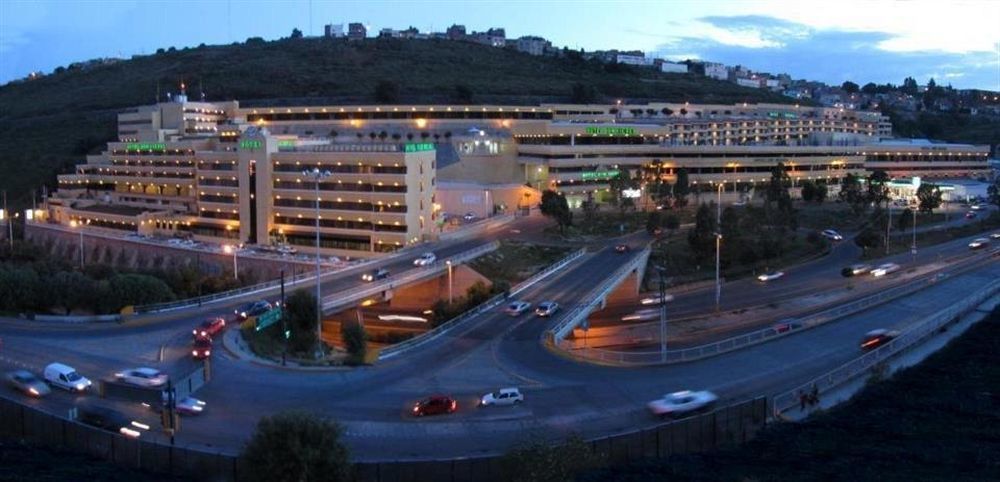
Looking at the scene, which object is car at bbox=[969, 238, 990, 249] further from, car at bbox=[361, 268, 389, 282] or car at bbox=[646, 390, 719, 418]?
car at bbox=[646, 390, 719, 418]

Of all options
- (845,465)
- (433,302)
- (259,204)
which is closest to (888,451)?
(845,465)

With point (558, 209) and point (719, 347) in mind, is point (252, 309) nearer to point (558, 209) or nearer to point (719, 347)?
point (719, 347)

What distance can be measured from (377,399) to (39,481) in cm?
775

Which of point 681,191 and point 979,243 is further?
point 681,191

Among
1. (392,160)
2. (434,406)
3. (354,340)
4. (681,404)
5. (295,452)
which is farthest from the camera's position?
(392,160)

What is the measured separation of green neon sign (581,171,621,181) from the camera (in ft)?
222

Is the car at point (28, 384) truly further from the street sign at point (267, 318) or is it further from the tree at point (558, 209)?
the tree at point (558, 209)

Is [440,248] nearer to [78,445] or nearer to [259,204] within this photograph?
[259,204]

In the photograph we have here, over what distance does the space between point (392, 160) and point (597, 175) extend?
2282 cm

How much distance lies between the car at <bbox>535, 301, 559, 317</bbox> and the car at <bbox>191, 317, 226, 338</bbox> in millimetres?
10172

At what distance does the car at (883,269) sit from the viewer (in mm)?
42875

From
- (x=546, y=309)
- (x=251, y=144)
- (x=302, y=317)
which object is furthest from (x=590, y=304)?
(x=251, y=144)

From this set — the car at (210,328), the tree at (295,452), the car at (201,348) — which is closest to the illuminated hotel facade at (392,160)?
the car at (210,328)

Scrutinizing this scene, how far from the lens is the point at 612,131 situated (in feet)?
231
